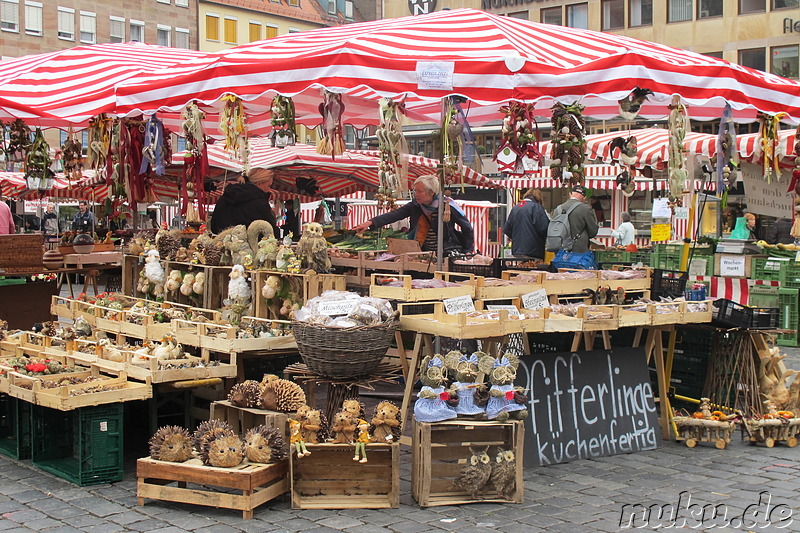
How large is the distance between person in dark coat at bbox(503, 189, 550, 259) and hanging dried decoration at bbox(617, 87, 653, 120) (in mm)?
5011

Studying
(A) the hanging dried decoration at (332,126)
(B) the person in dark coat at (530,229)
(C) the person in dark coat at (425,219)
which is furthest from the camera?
(B) the person in dark coat at (530,229)

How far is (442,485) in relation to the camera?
535 cm

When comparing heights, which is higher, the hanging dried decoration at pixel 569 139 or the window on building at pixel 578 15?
the window on building at pixel 578 15

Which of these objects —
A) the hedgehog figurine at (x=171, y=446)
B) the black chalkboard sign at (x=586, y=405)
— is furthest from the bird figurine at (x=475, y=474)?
the hedgehog figurine at (x=171, y=446)

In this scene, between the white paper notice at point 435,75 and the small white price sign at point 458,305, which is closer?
the small white price sign at point 458,305

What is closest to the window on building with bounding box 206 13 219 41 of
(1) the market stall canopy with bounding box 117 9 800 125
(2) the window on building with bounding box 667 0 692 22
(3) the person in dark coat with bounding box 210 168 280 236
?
(2) the window on building with bounding box 667 0 692 22

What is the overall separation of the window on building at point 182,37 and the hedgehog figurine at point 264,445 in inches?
2006

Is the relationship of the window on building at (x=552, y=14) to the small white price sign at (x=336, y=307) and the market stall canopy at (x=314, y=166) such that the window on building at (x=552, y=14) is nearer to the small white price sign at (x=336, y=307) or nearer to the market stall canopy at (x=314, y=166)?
the market stall canopy at (x=314, y=166)

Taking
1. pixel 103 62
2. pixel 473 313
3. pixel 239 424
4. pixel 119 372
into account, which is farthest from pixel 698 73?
pixel 103 62

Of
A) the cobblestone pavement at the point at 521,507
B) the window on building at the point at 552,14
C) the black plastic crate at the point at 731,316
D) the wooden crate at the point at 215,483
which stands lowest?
the cobblestone pavement at the point at 521,507

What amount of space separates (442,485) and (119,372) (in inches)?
88.3

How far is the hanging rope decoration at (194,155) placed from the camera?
793 centimetres

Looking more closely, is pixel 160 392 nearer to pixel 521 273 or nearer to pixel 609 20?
pixel 521 273

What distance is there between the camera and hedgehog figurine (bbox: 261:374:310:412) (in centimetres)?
570
